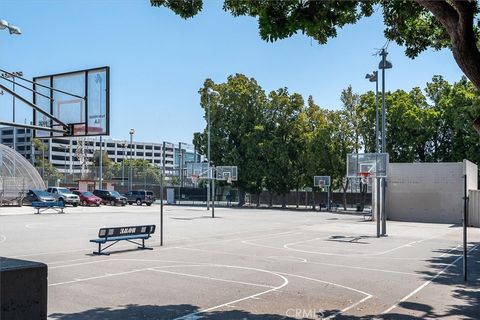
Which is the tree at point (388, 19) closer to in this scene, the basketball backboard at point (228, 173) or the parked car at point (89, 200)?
the basketball backboard at point (228, 173)

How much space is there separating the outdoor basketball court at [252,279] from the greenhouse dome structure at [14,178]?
3005 cm

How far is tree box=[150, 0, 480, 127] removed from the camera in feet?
25.6

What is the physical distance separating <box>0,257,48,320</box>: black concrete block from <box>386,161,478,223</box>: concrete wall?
119ft

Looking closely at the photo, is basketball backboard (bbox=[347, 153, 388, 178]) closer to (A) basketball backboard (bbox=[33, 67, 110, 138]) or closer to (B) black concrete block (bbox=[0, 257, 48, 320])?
(A) basketball backboard (bbox=[33, 67, 110, 138])

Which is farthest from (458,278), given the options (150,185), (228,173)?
(150,185)

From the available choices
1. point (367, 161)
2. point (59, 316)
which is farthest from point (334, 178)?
point (59, 316)

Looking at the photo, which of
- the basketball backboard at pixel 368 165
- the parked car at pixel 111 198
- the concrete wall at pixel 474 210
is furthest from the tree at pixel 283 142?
the concrete wall at pixel 474 210

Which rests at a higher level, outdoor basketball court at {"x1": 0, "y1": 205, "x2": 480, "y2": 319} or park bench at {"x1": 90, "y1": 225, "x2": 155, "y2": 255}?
park bench at {"x1": 90, "y1": 225, "x2": 155, "y2": 255}

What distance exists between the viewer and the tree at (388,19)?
7789 mm

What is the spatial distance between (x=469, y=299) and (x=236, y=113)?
5073 cm

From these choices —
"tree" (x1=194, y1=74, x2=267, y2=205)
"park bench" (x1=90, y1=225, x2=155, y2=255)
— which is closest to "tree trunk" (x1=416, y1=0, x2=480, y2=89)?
"park bench" (x1=90, y1=225, x2=155, y2=255)

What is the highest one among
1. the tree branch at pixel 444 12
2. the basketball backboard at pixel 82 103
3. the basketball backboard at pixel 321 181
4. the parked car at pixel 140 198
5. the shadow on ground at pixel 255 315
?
the tree branch at pixel 444 12

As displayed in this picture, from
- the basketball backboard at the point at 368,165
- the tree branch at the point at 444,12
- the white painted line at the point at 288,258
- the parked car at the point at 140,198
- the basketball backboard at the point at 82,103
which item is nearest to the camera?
the tree branch at the point at 444,12

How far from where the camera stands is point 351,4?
9.49 metres
